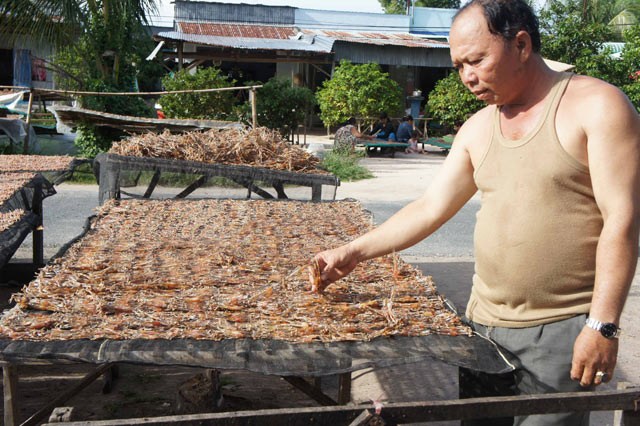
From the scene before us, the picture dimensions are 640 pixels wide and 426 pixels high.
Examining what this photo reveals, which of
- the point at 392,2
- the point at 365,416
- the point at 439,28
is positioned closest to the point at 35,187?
the point at 365,416

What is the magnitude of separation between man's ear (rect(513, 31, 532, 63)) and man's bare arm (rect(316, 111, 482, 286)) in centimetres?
26

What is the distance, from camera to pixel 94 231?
10.6 feet

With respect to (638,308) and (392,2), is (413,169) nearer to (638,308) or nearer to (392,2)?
(638,308)

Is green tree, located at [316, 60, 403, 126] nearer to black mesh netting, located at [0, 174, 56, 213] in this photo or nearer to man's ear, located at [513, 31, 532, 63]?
black mesh netting, located at [0, 174, 56, 213]

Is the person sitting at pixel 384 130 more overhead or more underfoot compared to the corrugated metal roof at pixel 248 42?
more underfoot

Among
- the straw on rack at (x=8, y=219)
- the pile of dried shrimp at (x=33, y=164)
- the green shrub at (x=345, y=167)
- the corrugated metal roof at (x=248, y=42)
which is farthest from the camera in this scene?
A: the corrugated metal roof at (x=248, y=42)

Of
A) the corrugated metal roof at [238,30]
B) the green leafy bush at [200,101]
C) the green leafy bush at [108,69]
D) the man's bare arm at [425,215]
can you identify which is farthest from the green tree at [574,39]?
the man's bare arm at [425,215]

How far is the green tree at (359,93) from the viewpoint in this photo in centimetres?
1636

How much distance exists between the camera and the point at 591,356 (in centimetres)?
144

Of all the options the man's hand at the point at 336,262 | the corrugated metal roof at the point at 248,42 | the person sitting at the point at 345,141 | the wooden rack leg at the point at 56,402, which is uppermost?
the corrugated metal roof at the point at 248,42

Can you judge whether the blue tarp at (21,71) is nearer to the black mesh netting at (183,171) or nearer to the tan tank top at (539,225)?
the black mesh netting at (183,171)

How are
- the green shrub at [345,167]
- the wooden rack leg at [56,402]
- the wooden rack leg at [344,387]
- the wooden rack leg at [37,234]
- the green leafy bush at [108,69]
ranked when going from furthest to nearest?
the green shrub at [345,167]
the green leafy bush at [108,69]
the wooden rack leg at [37,234]
the wooden rack leg at [344,387]
the wooden rack leg at [56,402]

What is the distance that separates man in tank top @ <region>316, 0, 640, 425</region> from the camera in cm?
141

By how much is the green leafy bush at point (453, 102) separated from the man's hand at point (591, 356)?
53.2 feet
